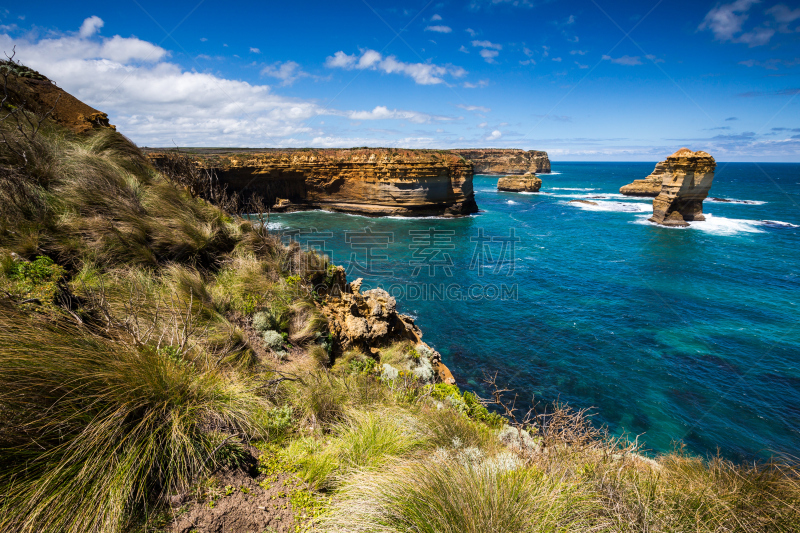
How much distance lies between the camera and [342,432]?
10.3 ft

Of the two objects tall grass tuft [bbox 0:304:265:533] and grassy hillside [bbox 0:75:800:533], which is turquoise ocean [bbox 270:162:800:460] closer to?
grassy hillside [bbox 0:75:800:533]

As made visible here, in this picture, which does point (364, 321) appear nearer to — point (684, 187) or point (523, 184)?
point (684, 187)

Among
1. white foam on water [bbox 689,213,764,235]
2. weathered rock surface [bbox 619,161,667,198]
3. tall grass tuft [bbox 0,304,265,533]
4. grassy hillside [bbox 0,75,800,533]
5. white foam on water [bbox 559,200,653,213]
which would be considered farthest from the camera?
weathered rock surface [bbox 619,161,667,198]

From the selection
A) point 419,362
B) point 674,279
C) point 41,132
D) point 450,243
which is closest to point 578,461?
point 419,362

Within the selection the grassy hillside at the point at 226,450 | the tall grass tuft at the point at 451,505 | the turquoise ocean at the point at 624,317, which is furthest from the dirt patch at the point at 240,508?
the turquoise ocean at the point at 624,317

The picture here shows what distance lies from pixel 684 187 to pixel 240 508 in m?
45.5

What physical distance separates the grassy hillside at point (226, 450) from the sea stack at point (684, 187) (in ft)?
134

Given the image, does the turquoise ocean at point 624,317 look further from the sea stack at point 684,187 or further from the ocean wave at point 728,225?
the sea stack at point 684,187

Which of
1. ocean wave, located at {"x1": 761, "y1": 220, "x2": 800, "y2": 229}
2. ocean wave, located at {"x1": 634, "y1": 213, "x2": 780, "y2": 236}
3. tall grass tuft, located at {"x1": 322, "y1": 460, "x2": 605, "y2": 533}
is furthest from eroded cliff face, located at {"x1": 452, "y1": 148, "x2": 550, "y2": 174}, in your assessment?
tall grass tuft, located at {"x1": 322, "y1": 460, "x2": 605, "y2": 533}

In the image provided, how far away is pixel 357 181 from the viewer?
136ft

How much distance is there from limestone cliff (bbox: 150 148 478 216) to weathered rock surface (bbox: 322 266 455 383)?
104 feet

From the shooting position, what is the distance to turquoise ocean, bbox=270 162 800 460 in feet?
31.8

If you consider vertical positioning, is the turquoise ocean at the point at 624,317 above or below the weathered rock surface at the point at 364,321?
below

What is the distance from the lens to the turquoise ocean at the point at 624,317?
382 inches
